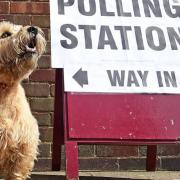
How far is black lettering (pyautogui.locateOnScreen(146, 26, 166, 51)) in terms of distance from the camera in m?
4.32

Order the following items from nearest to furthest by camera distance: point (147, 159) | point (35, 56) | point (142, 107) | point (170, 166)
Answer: point (35, 56) < point (142, 107) < point (147, 159) < point (170, 166)

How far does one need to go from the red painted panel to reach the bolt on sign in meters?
0.07

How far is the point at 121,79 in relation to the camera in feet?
13.7

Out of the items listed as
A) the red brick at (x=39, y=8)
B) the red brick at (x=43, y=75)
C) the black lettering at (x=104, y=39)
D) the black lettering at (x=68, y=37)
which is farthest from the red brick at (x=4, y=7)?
the black lettering at (x=104, y=39)

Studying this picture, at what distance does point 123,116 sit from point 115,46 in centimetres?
55

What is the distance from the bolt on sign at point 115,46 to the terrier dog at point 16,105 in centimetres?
29

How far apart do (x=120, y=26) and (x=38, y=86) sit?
126cm

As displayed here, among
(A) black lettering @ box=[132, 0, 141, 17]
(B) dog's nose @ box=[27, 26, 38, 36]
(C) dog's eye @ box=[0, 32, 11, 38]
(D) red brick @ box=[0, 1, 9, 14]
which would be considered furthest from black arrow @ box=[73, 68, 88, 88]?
(D) red brick @ box=[0, 1, 9, 14]

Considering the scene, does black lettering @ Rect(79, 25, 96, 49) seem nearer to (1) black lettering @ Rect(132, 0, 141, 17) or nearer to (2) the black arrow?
(2) the black arrow

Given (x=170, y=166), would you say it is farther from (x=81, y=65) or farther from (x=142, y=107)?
(x=81, y=65)

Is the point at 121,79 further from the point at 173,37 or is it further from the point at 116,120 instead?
the point at 173,37

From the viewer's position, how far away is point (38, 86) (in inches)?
207

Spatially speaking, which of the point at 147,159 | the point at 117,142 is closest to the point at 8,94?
the point at 117,142

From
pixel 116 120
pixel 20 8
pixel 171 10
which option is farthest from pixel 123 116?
pixel 20 8
